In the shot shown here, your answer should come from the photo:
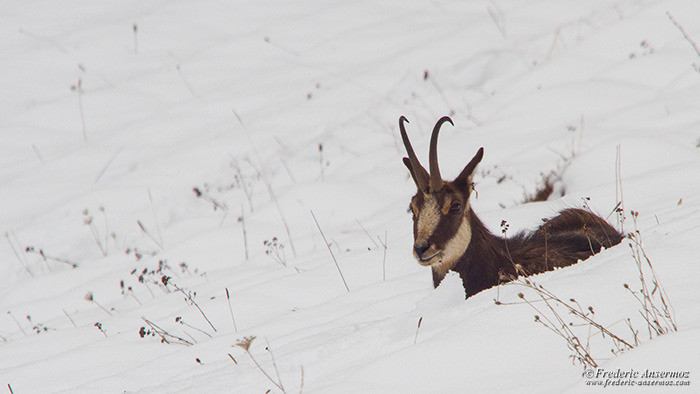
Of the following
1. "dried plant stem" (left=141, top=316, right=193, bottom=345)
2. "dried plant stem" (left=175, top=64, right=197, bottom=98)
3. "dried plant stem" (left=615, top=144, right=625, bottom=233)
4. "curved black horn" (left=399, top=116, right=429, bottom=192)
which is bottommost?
"dried plant stem" (left=615, top=144, right=625, bottom=233)

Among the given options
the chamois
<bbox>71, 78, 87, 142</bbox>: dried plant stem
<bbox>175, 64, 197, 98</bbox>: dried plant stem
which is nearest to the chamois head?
the chamois

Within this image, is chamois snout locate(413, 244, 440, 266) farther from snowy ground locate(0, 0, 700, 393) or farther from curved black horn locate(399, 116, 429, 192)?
curved black horn locate(399, 116, 429, 192)

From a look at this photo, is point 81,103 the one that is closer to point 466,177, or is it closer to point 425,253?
point 466,177

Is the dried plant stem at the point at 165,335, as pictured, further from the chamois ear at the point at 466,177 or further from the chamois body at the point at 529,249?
the chamois ear at the point at 466,177

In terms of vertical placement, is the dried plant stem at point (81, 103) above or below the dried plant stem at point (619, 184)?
above

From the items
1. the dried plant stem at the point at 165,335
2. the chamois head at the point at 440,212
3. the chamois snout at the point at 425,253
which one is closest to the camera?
the chamois snout at the point at 425,253

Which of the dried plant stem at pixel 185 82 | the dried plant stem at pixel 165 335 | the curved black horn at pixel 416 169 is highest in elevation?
the dried plant stem at pixel 185 82

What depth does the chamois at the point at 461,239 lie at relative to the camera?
3869 millimetres

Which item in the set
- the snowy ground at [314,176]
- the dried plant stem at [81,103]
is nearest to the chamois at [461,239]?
the snowy ground at [314,176]

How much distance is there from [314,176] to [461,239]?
394 centimetres

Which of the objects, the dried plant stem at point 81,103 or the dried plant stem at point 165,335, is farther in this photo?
the dried plant stem at point 81,103

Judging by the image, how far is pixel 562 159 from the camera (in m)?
5.96

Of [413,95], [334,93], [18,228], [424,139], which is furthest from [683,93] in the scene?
[18,228]

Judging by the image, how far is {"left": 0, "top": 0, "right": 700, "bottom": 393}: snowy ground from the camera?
2.65 m
